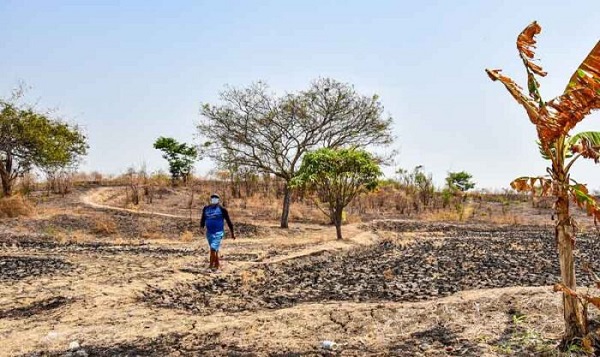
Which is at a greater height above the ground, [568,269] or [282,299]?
[568,269]

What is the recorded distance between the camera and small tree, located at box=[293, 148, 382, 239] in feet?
54.0

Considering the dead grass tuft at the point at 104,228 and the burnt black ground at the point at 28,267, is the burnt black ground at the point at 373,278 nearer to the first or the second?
the burnt black ground at the point at 28,267

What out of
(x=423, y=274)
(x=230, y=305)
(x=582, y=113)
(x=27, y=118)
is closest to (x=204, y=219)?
(x=230, y=305)

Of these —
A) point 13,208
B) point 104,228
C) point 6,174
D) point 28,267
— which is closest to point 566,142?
point 28,267

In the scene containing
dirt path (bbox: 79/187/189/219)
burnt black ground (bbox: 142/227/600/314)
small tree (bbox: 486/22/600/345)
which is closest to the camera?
small tree (bbox: 486/22/600/345)

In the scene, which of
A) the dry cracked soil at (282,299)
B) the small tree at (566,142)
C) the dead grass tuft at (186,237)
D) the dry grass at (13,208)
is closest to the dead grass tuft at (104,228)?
the dry cracked soil at (282,299)

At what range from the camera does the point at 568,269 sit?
172 inches

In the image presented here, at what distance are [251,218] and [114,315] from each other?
16790 millimetres

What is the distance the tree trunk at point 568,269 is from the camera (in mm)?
4316

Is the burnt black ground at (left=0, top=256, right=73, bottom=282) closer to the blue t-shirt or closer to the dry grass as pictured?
the blue t-shirt

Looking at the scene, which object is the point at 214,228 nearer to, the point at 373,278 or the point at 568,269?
the point at 373,278

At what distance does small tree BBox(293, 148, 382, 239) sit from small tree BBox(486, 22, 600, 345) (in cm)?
1179

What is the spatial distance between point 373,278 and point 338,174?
802 cm

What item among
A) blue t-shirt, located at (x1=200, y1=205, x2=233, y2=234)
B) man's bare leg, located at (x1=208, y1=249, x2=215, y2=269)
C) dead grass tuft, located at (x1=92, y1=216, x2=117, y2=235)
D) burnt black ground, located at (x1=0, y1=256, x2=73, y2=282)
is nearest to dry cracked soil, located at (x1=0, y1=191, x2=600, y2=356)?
burnt black ground, located at (x1=0, y1=256, x2=73, y2=282)
